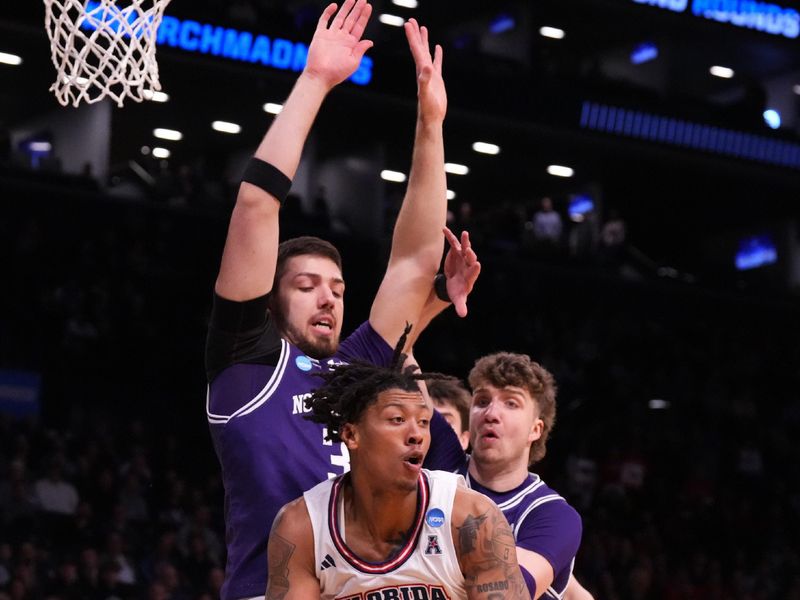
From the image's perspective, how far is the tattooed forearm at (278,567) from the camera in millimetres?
3924

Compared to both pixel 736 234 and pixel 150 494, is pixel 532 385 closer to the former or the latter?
pixel 150 494

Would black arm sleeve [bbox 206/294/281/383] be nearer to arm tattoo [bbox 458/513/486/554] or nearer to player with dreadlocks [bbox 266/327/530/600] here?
player with dreadlocks [bbox 266/327/530/600]

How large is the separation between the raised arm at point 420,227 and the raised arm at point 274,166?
380 mm

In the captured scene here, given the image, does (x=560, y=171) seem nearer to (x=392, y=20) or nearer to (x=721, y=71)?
(x=392, y=20)

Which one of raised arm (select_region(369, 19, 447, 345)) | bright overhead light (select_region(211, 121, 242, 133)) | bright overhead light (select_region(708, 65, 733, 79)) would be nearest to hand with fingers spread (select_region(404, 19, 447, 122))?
raised arm (select_region(369, 19, 447, 345))

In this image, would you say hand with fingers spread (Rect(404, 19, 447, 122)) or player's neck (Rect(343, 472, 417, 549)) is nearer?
player's neck (Rect(343, 472, 417, 549))

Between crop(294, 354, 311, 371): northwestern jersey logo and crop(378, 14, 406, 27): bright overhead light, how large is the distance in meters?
21.5

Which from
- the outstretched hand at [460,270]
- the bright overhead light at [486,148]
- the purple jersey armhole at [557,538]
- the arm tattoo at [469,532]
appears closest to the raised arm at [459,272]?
the outstretched hand at [460,270]

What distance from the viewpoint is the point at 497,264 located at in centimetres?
2167

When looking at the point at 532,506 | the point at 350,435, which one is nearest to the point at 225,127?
the point at 532,506

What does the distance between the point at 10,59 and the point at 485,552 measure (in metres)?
18.8

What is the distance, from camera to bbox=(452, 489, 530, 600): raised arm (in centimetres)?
389

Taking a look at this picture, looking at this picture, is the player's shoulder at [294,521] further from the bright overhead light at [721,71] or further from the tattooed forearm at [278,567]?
the bright overhead light at [721,71]

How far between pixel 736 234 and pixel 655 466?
39.4 feet
